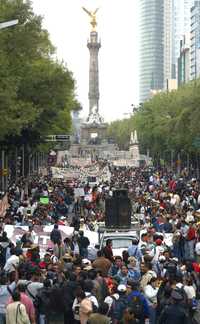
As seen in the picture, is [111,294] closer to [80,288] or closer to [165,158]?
[80,288]

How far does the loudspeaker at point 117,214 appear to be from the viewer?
28375 millimetres

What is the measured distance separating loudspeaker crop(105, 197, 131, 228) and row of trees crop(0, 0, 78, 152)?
9.13m

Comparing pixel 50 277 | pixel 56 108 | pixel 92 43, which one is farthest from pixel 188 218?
pixel 92 43

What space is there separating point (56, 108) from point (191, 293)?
3720 centimetres

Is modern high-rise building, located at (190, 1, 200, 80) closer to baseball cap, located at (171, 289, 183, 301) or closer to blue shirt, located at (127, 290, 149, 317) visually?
blue shirt, located at (127, 290, 149, 317)

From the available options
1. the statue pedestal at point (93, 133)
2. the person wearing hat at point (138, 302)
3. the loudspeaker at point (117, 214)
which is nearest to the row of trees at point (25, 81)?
the loudspeaker at point (117, 214)

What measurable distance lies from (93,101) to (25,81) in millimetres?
123992

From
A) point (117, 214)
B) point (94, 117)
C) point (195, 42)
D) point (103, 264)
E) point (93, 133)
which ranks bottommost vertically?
point (103, 264)

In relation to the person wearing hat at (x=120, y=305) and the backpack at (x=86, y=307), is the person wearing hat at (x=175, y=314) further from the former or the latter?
the backpack at (x=86, y=307)

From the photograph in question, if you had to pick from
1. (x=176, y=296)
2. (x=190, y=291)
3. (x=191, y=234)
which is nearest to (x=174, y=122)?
(x=191, y=234)

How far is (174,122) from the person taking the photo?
294 ft

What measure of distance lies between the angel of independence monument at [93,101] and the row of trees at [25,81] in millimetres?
116878

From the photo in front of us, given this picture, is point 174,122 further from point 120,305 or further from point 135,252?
point 120,305

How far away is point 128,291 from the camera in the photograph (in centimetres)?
1439
